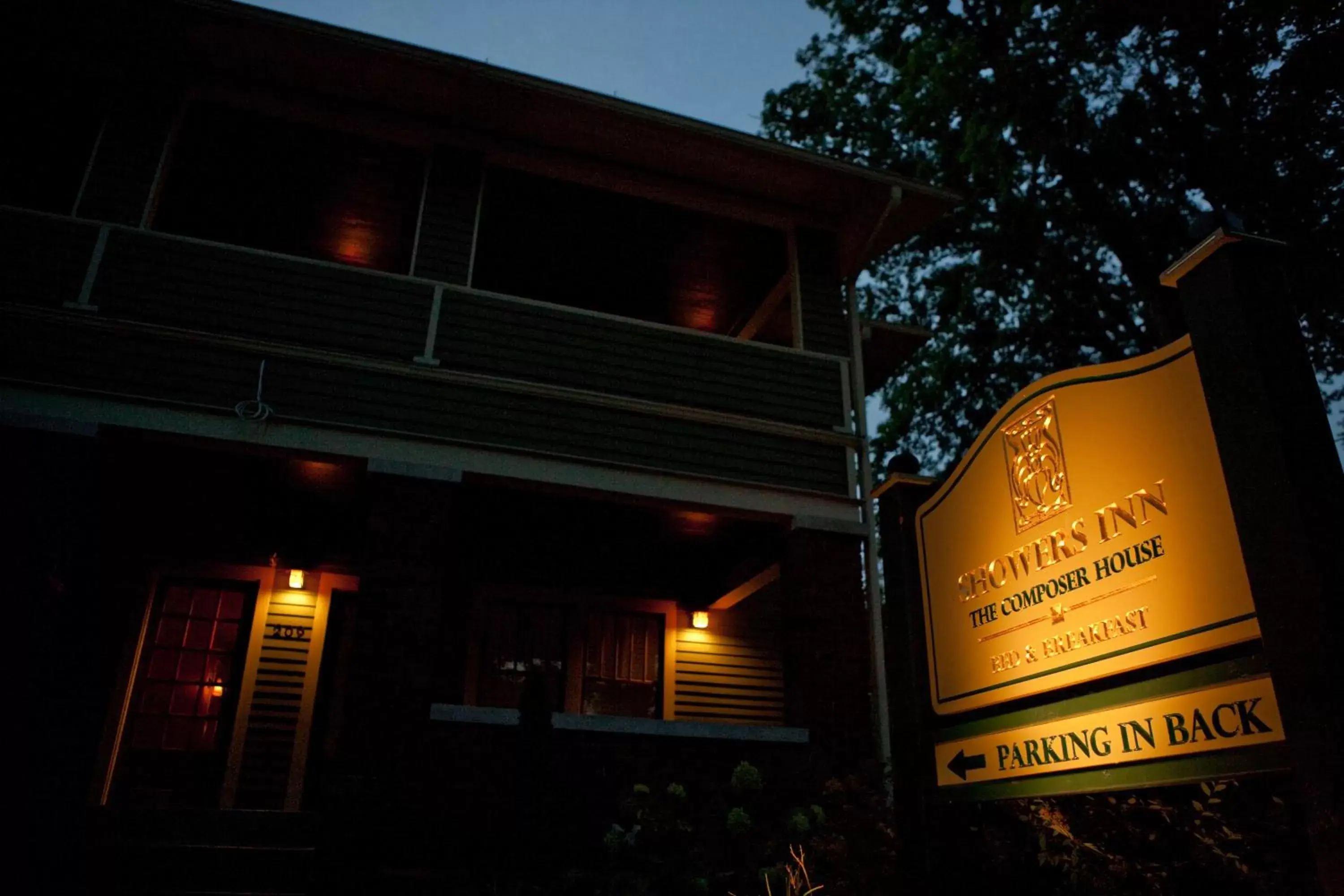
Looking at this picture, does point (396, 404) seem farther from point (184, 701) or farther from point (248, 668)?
point (184, 701)

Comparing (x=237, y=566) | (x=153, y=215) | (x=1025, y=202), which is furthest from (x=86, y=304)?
(x=1025, y=202)

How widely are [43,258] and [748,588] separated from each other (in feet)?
23.3

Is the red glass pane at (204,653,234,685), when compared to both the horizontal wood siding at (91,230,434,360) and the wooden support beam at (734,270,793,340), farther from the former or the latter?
the wooden support beam at (734,270,793,340)

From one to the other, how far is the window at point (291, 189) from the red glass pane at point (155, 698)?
448 cm

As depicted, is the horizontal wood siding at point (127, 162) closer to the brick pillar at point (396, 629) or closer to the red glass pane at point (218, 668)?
the brick pillar at point (396, 629)

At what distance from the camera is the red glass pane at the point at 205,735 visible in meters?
8.52

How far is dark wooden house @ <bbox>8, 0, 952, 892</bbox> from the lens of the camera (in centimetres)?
636

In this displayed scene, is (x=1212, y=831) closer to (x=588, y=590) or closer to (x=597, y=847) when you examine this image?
(x=597, y=847)

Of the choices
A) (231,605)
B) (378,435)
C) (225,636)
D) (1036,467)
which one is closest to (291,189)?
(378,435)

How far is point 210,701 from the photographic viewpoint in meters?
8.71

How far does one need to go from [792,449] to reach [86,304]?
5.84 metres

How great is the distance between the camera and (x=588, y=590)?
10156 millimetres

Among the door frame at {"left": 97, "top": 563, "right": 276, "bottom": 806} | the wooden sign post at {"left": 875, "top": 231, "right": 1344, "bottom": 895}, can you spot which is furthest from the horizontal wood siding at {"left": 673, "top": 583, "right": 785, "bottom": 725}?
the wooden sign post at {"left": 875, "top": 231, "right": 1344, "bottom": 895}

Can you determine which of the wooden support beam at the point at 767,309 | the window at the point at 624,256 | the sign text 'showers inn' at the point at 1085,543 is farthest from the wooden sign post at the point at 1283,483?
the window at the point at 624,256
